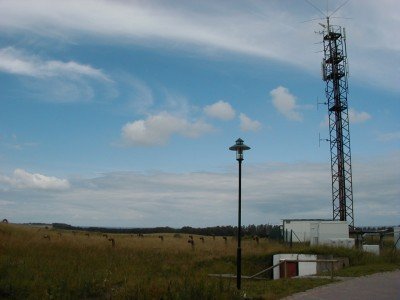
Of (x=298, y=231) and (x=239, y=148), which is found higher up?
(x=239, y=148)

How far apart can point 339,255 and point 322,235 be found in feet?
35.7

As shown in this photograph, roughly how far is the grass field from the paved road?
71 cm

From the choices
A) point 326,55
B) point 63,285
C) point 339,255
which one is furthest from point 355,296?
point 326,55

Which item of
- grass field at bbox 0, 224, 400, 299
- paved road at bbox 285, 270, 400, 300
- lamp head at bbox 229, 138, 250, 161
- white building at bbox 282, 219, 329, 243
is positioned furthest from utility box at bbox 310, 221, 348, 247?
lamp head at bbox 229, 138, 250, 161

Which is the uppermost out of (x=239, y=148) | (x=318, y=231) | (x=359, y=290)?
(x=239, y=148)

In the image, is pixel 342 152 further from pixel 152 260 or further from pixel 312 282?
pixel 312 282

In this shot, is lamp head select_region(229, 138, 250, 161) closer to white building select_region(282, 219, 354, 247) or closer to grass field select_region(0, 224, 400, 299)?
grass field select_region(0, 224, 400, 299)

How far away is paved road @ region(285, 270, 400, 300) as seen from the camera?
15.8 m

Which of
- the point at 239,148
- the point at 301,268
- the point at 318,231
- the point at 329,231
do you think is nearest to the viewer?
the point at 239,148

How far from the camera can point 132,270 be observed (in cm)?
2500

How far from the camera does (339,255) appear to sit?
101ft

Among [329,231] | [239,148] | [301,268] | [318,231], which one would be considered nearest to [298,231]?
[318,231]

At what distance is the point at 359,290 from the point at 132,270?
37.3 feet

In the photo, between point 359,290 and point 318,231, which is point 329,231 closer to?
point 318,231
